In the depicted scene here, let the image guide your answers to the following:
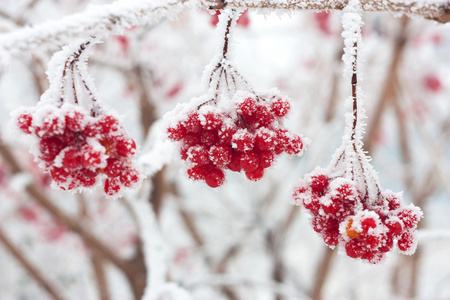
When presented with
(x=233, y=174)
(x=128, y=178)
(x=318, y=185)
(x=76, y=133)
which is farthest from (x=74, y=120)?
(x=233, y=174)

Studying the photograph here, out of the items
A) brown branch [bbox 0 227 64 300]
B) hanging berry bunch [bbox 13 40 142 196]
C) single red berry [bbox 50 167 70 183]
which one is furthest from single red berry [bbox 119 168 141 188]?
brown branch [bbox 0 227 64 300]

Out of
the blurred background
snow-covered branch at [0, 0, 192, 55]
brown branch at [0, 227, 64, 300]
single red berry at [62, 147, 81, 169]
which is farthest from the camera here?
brown branch at [0, 227, 64, 300]

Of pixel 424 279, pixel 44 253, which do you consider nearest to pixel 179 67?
pixel 44 253

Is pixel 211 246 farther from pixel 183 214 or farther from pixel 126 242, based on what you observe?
pixel 126 242

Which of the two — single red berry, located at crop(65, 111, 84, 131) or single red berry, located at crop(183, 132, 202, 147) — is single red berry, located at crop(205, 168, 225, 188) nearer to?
single red berry, located at crop(183, 132, 202, 147)

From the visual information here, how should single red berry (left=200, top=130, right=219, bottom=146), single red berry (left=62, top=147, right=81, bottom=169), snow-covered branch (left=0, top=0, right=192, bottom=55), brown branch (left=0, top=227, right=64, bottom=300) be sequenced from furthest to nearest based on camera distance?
brown branch (left=0, top=227, right=64, bottom=300), single red berry (left=200, top=130, right=219, bottom=146), single red berry (left=62, top=147, right=81, bottom=169), snow-covered branch (left=0, top=0, right=192, bottom=55)

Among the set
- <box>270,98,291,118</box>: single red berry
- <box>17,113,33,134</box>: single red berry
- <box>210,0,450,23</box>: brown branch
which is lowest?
<box>17,113,33,134</box>: single red berry

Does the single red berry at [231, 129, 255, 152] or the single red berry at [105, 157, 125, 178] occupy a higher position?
the single red berry at [231, 129, 255, 152]
